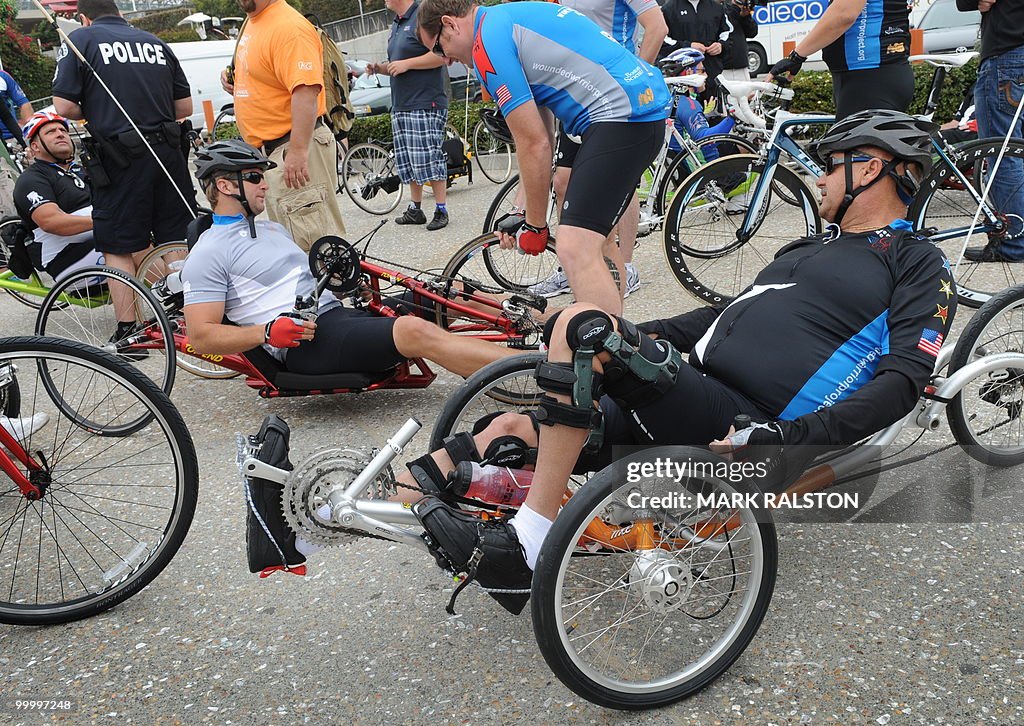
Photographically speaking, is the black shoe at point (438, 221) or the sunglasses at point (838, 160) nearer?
the sunglasses at point (838, 160)

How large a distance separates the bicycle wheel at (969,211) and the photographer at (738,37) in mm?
3545

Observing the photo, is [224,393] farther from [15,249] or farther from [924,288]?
[924,288]

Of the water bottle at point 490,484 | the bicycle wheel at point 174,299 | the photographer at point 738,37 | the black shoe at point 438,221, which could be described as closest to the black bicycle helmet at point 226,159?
the bicycle wheel at point 174,299

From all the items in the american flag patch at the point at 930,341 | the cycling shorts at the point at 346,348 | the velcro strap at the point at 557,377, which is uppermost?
the velcro strap at the point at 557,377

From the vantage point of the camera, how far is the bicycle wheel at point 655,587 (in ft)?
6.49

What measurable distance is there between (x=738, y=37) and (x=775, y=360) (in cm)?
645

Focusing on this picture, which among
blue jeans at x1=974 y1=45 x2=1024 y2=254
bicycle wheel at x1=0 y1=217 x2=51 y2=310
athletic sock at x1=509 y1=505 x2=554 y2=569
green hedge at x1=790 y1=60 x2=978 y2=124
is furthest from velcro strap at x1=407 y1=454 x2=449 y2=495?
green hedge at x1=790 y1=60 x2=978 y2=124

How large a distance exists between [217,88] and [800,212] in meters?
16.3

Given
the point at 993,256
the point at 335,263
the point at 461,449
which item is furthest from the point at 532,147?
the point at 993,256

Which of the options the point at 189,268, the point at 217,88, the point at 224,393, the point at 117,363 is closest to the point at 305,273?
the point at 189,268

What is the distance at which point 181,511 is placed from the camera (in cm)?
266

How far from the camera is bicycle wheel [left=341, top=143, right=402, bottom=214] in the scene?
335 inches

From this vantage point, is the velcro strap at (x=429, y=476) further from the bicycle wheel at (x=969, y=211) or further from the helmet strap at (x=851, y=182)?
the bicycle wheel at (x=969, y=211)

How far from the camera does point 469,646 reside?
2.45 m
